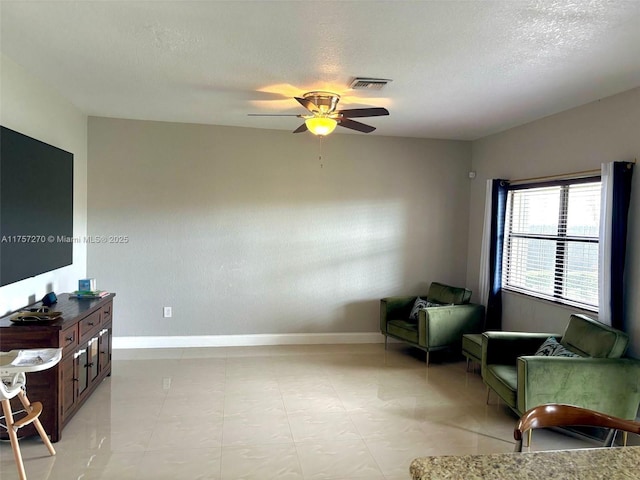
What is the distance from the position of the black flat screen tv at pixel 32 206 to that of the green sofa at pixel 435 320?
3.50 meters

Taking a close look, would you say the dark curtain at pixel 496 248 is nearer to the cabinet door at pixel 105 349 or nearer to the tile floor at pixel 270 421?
the tile floor at pixel 270 421

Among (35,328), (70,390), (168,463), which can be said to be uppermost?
(35,328)

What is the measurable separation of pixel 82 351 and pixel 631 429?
11.5ft

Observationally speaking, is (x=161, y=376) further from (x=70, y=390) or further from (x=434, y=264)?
(x=434, y=264)

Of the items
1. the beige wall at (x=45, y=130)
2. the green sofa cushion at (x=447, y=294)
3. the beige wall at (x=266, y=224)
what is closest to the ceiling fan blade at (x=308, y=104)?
the beige wall at (x=266, y=224)

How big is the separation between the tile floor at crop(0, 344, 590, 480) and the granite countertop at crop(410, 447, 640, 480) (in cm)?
170

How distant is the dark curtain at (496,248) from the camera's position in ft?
16.1

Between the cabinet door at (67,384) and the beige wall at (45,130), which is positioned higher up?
the beige wall at (45,130)

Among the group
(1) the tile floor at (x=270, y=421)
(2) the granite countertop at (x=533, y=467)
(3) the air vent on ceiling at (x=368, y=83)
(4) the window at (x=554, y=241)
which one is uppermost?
(3) the air vent on ceiling at (x=368, y=83)

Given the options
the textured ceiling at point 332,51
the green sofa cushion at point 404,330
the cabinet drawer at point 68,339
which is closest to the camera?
the textured ceiling at point 332,51

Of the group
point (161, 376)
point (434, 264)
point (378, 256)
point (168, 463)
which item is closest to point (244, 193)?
point (378, 256)

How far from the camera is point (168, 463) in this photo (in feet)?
9.12

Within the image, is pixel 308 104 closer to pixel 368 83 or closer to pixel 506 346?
pixel 368 83

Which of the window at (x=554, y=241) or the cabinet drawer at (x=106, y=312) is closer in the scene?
the window at (x=554, y=241)
